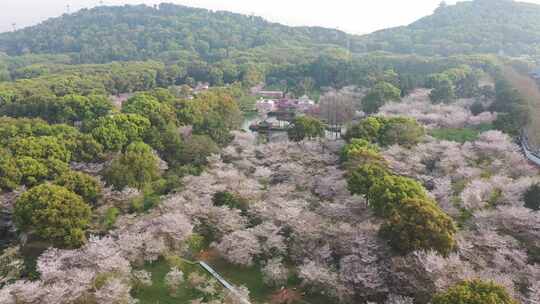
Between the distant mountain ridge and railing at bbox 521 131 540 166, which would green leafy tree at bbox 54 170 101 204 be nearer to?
railing at bbox 521 131 540 166

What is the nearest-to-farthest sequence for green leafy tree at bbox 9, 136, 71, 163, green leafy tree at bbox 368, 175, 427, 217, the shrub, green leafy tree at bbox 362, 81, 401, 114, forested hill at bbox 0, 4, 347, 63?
green leafy tree at bbox 368, 175, 427, 217 < the shrub < green leafy tree at bbox 9, 136, 71, 163 < green leafy tree at bbox 362, 81, 401, 114 < forested hill at bbox 0, 4, 347, 63

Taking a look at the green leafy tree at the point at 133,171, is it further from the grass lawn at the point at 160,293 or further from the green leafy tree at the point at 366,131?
the green leafy tree at the point at 366,131

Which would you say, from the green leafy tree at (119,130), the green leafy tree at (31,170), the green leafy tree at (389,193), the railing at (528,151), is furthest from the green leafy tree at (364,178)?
the green leafy tree at (31,170)

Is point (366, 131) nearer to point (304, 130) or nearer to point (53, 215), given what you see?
point (304, 130)

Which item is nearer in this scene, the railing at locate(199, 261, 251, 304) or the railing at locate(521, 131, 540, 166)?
the railing at locate(199, 261, 251, 304)

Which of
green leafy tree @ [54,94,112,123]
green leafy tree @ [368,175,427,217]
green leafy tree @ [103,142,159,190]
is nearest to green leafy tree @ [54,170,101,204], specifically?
green leafy tree @ [103,142,159,190]

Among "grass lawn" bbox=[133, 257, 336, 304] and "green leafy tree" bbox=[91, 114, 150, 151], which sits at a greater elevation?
"green leafy tree" bbox=[91, 114, 150, 151]
